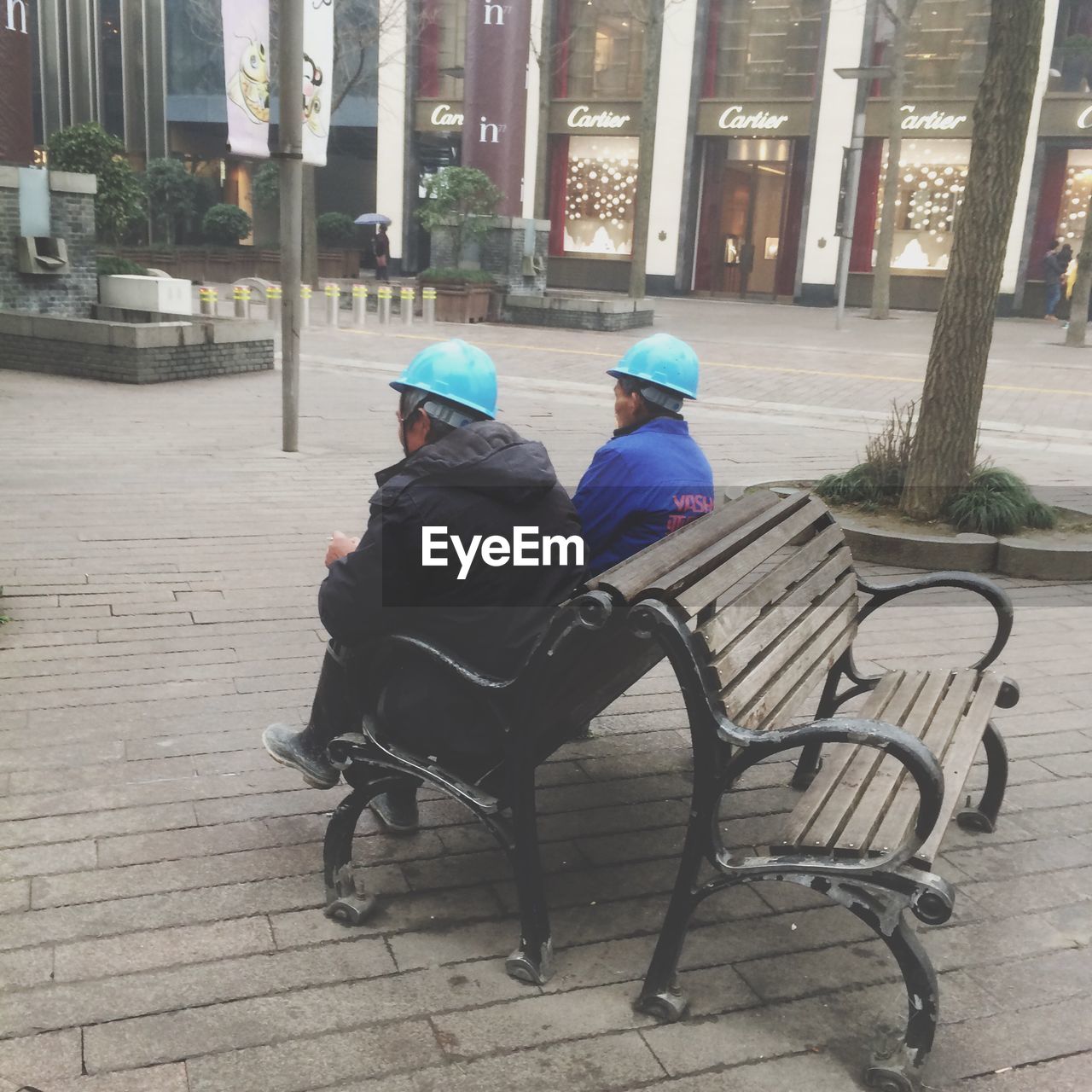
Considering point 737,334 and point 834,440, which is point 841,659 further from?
point 737,334

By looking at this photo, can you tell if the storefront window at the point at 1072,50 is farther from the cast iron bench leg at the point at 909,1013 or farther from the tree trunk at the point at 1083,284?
the cast iron bench leg at the point at 909,1013

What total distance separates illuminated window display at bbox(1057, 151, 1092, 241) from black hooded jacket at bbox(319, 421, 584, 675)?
96.1 feet

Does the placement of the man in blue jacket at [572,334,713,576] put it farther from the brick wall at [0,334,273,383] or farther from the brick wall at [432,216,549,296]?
the brick wall at [432,216,549,296]

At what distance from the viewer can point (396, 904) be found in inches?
127

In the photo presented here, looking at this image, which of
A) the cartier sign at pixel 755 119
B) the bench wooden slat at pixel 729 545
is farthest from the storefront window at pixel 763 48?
the bench wooden slat at pixel 729 545

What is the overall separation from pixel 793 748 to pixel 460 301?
20754 millimetres

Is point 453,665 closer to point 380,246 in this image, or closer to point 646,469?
point 646,469

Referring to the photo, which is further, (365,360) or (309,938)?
(365,360)

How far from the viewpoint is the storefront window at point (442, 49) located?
35312 mm

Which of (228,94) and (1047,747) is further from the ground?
(228,94)

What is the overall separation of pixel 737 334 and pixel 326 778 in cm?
2047

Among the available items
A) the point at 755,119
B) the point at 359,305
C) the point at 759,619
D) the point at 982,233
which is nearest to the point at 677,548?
the point at 759,619

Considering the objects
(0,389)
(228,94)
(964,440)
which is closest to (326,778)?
(964,440)

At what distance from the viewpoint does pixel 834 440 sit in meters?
11.3
